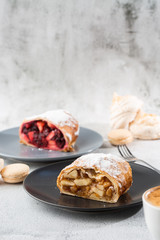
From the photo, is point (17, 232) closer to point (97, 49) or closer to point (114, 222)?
point (114, 222)

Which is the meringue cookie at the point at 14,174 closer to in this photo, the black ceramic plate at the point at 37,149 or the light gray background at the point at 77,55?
the black ceramic plate at the point at 37,149

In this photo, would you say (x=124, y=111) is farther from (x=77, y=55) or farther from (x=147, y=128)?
(x=77, y=55)

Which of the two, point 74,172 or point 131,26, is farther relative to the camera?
point 131,26

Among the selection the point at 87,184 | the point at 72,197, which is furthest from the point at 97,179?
the point at 72,197

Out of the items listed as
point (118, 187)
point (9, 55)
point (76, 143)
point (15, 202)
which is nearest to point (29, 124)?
point (76, 143)

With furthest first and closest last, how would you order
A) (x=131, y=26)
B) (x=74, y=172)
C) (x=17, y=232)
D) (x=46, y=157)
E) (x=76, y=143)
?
(x=131, y=26), (x=76, y=143), (x=46, y=157), (x=74, y=172), (x=17, y=232)

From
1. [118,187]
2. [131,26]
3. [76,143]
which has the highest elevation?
[131,26]
